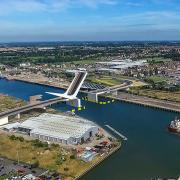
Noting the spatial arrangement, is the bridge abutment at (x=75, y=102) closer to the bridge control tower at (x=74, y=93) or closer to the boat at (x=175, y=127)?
the bridge control tower at (x=74, y=93)

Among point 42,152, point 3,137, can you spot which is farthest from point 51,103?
point 42,152

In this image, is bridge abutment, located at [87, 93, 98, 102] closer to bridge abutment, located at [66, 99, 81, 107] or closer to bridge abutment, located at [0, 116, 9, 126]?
bridge abutment, located at [66, 99, 81, 107]

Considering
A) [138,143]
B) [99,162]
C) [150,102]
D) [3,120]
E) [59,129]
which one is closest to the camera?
[99,162]

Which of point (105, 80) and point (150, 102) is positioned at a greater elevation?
point (105, 80)

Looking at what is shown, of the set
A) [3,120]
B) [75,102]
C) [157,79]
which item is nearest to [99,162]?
[3,120]

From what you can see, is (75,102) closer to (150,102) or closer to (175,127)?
(150,102)

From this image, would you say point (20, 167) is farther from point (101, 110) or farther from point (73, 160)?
point (101, 110)

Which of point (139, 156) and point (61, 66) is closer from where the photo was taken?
point (139, 156)
